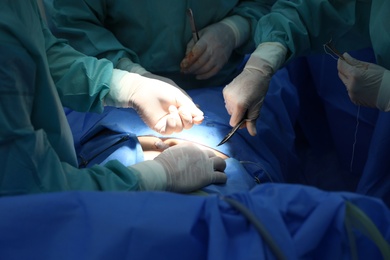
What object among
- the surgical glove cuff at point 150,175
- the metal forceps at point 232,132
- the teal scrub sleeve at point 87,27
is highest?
the teal scrub sleeve at point 87,27

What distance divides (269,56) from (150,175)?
0.90m

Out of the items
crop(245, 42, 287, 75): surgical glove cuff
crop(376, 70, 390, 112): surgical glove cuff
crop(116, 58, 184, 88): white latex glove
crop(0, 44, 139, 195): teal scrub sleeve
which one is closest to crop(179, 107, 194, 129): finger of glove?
crop(116, 58, 184, 88): white latex glove

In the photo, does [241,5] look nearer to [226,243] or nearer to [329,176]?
[329,176]

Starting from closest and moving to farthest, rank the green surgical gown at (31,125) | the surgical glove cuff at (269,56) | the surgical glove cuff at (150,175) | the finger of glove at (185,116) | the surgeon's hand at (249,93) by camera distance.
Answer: the green surgical gown at (31,125) < the surgical glove cuff at (150,175) < the finger of glove at (185,116) < the surgeon's hand at (249,93) < the surgical glove cuff at (269,56)

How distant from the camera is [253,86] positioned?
2070 mm

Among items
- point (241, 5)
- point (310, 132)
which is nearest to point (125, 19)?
point (241, 5)

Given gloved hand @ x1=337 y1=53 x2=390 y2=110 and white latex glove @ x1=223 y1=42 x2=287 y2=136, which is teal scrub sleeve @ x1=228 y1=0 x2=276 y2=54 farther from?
gloved hand @ x1=337 y1=53 x2=390 y2=110

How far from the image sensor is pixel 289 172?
8.09ft

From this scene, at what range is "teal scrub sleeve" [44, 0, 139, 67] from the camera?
2.17m

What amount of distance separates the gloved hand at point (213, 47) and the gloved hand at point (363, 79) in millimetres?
609

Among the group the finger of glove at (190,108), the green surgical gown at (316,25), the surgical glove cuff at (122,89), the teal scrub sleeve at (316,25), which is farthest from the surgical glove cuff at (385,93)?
the surgical glove cuff at (122,89)

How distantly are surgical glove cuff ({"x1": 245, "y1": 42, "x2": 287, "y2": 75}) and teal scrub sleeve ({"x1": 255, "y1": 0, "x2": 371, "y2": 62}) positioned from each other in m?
0.03

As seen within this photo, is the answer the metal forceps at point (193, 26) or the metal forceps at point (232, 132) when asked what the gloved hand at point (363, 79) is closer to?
the metal forceps at point (232, 132)

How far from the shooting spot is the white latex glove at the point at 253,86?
6.61ft
